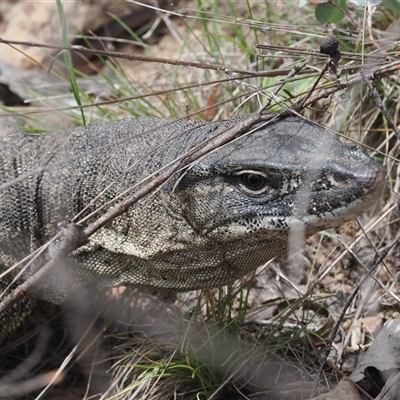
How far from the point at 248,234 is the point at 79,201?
0.83 metres

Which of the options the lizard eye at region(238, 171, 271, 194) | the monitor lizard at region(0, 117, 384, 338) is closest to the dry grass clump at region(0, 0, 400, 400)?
the monitor lizard at region(0, 117, 384, 338)

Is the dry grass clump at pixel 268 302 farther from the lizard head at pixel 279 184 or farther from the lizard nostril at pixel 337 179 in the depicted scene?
the lizard nostril at pixel 337 179

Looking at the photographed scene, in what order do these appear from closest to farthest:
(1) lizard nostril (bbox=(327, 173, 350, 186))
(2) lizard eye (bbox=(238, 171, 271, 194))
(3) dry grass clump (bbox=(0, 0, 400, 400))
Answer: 1. (1) lizard nostril (bbox=(327, 173, 350, 186))
2. (2) lizard eye (bbox=(238, 171, 271, 194))
3. (3) dry grass clump (bbox=(0, 0, 400, 400))

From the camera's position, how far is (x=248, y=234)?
2814 millimetres

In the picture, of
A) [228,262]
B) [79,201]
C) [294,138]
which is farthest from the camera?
[79,201]

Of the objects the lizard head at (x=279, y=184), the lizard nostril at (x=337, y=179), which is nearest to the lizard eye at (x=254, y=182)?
the lizard head at (x=279, y=184)

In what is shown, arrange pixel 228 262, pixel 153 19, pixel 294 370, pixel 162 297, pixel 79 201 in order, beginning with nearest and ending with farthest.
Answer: pixel 228 262 → pixel 79 201 → pixel 294 370 → pixel 162 297 → pixel 153 19

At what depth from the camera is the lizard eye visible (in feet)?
9.04

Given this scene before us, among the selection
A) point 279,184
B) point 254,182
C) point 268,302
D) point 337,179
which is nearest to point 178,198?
point 254,182

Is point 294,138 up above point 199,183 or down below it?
above

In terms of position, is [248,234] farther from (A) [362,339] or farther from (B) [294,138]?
(A) [362,339]

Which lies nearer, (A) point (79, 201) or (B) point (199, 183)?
(B) point (199, 183)

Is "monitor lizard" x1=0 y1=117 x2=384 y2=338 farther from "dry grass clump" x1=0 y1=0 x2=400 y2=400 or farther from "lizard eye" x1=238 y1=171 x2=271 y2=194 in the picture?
"dry grass clump" x1=0 y1=0 x2=400 y2=400

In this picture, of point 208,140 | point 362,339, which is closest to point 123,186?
point 208,140
